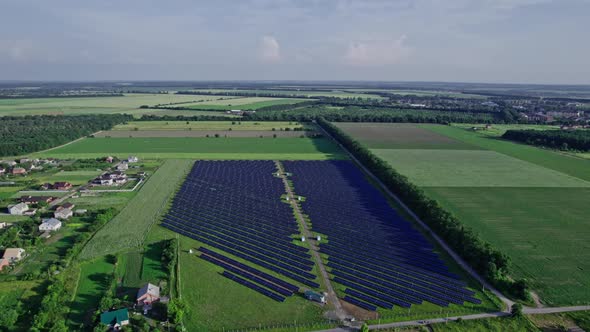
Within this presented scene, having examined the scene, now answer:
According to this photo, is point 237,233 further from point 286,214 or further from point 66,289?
point 66,289

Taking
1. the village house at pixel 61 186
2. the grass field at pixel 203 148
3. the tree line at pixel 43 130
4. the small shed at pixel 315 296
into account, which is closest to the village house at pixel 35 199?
the village house at pixel 61 186

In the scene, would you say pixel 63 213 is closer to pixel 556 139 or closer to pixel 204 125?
pixel 204 125

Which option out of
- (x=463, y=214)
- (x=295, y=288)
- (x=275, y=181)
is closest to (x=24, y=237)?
(x=295, y=288)

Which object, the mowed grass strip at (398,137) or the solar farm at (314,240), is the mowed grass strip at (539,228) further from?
the mowed grass strip at (398,137)

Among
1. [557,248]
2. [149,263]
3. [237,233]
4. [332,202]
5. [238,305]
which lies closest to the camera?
[238,305]

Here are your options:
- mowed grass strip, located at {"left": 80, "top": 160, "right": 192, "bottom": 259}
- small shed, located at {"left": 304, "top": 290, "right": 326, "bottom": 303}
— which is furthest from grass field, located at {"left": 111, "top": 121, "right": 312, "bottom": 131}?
small shed, located at {"left": 304, "top": 290, "right": 326, "bottom": 303}
